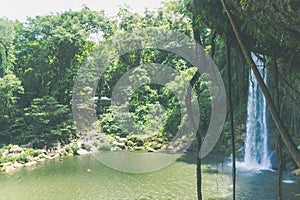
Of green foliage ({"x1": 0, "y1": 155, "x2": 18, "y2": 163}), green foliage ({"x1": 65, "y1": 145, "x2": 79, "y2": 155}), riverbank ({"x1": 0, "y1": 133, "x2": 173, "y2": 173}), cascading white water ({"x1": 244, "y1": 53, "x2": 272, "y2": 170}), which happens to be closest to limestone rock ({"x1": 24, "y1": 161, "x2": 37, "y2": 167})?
riverbank ({"x1": 0, "y1": 133, "x2": 173, "y2": 173})

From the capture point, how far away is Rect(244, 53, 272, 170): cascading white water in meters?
9.30

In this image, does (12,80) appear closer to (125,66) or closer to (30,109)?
(30,109)

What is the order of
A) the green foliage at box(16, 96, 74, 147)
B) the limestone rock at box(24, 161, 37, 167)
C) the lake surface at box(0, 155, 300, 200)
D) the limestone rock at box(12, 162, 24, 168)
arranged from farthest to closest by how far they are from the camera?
the green foliage at box(16, 96, 74, 147), the limestone rock at box(24, 161, 37, 167), the limestone rock at box(12, 162, 24, 168), the lake surface at box(0, 155, 300, 200)

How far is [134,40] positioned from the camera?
15.6m

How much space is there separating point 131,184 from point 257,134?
186 inches

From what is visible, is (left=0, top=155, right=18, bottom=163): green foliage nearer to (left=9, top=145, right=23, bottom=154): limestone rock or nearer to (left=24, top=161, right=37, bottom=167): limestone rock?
(left=24, top=161, right=37, bottom=167): limestone rock

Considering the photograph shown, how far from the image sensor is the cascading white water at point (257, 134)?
9.30 metres

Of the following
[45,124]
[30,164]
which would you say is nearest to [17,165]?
[30,164]

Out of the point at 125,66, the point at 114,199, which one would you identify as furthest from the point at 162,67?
the point at 114,199

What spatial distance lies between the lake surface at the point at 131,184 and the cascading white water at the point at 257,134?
1.20 metres

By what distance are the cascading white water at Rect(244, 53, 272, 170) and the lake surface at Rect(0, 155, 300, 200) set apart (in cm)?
A: 120

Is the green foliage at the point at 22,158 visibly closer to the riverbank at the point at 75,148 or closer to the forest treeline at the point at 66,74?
the riverbank at the point at 75,148

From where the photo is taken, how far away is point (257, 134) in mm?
9820

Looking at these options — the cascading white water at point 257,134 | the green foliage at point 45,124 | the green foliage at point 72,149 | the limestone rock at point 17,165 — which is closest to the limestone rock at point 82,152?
the green foliage at point 72,149
